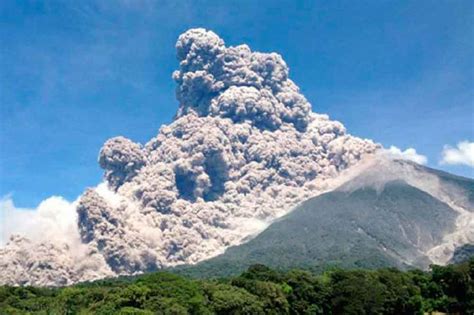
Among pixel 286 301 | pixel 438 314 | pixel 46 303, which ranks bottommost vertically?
pixel 438 314

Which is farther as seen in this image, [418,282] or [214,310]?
[418,282]

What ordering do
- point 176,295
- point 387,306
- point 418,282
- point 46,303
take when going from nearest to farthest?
1. point 176,295
2. point 46,303
3. point 387,306
4. point 418,282

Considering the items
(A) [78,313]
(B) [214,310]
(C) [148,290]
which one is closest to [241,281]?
(B) [214,310]

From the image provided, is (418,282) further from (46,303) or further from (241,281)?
(46,303)

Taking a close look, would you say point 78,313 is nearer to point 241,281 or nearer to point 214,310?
point 214,310

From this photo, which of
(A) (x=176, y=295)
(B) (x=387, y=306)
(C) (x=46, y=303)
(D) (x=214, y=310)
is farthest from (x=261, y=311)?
(C) (x=46, y=303)

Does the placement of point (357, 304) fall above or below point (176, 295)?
below

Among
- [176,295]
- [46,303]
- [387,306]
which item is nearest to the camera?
[176,295]
